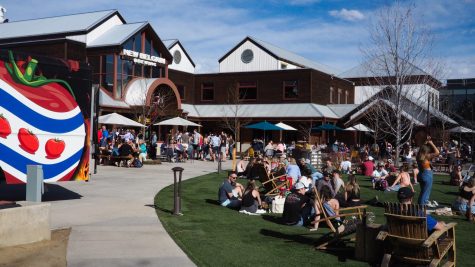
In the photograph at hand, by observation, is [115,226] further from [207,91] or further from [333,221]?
[207,91]

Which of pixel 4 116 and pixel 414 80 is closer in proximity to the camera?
pixel 4 116

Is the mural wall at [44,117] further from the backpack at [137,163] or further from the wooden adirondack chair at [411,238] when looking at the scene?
the backpack at [137,163]

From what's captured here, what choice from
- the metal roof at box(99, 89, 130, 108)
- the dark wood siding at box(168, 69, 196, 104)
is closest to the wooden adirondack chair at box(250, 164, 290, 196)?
the metal roof at box(99, 89, 130, 108)

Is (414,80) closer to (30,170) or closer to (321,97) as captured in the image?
(321,97)

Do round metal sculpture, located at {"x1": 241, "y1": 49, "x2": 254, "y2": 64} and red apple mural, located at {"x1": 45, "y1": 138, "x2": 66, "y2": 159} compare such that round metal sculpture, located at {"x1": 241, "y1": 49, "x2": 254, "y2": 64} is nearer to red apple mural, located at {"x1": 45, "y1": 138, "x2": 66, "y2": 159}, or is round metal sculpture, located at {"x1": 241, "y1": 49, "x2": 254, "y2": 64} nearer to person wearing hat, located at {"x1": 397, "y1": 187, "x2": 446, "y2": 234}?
red apple mural, located at {"x1": 45, "y1": 138, "x2": 66, "y2": 159}

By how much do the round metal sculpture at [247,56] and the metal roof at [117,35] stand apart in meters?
16.5

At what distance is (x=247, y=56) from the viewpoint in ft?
161

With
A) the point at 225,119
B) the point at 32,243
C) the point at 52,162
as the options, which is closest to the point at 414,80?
the point at 225,119

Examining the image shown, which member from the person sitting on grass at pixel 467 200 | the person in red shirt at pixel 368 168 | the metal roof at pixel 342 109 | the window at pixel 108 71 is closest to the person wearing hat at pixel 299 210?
the person sitting on grass at pixel 467 200

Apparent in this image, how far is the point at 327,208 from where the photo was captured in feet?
29.7

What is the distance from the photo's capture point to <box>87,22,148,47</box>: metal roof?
31.9 m

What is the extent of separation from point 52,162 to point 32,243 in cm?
290

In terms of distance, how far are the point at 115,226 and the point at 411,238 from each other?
5185 mm

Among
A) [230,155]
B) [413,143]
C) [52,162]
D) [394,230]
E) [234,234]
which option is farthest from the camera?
[413,143]
